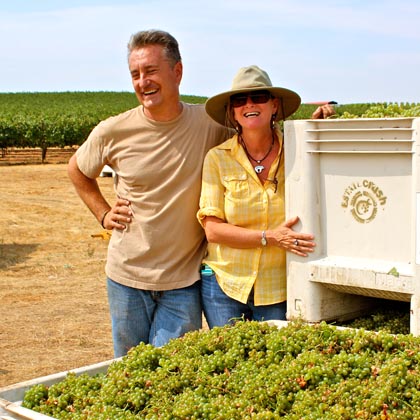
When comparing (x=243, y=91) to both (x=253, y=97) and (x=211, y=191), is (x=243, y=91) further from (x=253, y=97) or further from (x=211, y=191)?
(x=211, y=191)

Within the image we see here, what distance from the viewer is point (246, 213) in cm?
375

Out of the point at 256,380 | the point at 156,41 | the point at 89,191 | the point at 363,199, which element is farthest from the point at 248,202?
the point at 89,191

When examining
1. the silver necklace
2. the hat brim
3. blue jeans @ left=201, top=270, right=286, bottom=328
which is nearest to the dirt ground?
blue jeans @ left=201, top=270, right=286, bottom=328

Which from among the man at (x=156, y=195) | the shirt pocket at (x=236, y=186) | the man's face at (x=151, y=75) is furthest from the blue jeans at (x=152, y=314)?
the man's face at (x=151, y=75)

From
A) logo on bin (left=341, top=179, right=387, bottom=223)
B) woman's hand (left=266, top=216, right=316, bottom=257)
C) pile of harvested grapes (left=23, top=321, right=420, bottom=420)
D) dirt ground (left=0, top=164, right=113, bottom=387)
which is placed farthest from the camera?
dirt ground (left=0, top=164, right=113, bottom=387)

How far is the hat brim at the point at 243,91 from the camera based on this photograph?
3.82 metres

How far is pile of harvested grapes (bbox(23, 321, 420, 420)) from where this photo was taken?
8.73 feet

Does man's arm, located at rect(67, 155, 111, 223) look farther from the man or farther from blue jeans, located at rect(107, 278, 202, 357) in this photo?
blue jeans, located at rect(107, 278, 202, 357)

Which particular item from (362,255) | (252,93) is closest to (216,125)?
(252,93)

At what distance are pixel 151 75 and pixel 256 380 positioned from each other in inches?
70.0

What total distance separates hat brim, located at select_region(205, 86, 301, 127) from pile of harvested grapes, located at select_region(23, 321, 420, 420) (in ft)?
3.72

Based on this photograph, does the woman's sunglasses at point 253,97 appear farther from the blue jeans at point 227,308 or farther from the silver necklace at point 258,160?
the blue jeans at point 227,308

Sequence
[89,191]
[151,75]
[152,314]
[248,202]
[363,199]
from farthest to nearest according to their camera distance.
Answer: [89,191]
[152,314]
[151,75]
[248,202]
[363,199]

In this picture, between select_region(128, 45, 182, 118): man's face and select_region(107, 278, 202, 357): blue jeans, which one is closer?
select_region(128, 45, 182, 118): man's face
